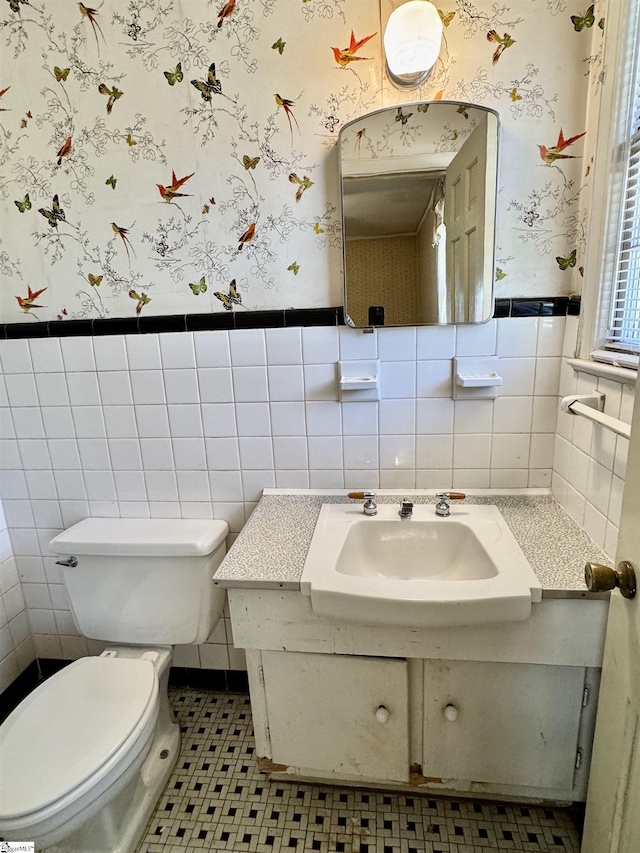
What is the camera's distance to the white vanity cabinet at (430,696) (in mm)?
1026

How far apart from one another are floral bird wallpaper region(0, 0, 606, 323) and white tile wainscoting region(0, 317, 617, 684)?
0.48 ft

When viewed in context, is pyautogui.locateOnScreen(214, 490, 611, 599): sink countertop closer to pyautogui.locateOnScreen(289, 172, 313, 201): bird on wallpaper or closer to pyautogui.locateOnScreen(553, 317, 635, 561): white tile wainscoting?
pyautogui.locateOnScreen(553, 317, 635, 561): white tile wainscoting

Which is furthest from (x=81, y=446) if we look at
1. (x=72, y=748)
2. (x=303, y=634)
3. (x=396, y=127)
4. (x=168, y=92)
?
(x=396, y=127)

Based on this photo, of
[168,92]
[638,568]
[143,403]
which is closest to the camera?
[638,568]

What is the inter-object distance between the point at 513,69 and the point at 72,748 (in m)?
1.97

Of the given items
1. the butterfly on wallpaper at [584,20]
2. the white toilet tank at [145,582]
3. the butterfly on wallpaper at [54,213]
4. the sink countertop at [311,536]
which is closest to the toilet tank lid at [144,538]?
the white toilet tank at [145,582]

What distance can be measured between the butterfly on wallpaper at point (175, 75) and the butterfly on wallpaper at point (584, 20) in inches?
39.5

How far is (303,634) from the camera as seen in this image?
3.60 feet

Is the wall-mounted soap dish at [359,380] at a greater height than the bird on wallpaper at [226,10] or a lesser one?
lesser

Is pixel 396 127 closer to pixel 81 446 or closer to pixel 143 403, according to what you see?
pixel 143 403

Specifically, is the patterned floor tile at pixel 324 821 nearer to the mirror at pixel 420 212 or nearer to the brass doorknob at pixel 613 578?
the brass doorknob at pixel 613 578

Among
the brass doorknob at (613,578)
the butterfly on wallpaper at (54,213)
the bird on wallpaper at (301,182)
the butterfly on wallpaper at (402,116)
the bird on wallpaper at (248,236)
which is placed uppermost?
the butterfly on wallpaper at (402,116)

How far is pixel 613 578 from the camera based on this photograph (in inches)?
28.1

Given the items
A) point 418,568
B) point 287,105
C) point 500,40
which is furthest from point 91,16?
point 418,568
